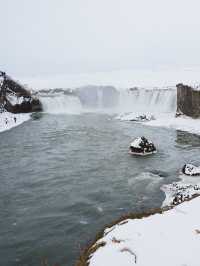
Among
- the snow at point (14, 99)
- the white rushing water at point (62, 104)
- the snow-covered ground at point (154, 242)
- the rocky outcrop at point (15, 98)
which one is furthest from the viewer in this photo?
the white rushing water at point (62, 104)

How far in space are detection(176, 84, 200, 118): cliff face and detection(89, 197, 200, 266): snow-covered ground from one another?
3972 centimetres

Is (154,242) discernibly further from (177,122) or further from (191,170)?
(177,122)

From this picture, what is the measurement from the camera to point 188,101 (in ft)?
164

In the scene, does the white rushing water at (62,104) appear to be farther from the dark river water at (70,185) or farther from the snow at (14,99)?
the dark river water at (70,185)

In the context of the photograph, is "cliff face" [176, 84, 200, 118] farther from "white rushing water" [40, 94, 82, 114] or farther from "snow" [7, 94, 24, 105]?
"snow" [7, 94, 24, 105]

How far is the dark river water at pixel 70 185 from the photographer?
1391 cm

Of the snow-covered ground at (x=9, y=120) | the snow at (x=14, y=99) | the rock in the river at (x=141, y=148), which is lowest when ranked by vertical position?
the snow-covered ground at (x=9, y=120)

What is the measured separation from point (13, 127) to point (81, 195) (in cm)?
3094

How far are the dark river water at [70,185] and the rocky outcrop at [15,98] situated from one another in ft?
75.8

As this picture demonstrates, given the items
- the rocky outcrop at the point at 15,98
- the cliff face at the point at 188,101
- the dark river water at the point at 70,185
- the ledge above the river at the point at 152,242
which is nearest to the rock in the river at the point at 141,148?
the dark river water at the point at 70,185

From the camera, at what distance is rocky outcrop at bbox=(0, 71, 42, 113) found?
199 feet

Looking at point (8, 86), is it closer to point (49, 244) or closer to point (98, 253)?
point (49, 244)

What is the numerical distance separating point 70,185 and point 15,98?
148 feet

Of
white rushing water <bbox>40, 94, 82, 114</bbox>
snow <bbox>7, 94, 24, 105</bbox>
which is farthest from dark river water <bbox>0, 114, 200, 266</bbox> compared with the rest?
white rushing water <bbox>40, 94, 82, 114</bbox>
